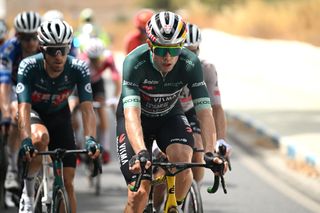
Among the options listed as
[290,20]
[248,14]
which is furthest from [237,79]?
[248,14]

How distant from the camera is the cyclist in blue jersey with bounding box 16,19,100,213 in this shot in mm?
9195

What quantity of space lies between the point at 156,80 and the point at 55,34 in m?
1.13

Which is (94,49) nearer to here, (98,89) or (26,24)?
(98,89)

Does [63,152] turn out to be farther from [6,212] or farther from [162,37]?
[6,212]

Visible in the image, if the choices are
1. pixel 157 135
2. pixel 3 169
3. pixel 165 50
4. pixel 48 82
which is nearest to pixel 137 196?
pixel 157 135

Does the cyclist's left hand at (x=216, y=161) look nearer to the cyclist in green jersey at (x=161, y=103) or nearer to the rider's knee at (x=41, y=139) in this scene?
the cyclist in green jersey at (x=161, y=103)

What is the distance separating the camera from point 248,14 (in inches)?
1923

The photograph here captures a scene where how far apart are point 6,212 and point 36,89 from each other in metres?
2.18

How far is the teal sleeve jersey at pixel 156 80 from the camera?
8.42 m

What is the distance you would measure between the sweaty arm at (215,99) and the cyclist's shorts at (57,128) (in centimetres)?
126

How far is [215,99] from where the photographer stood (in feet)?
32.8

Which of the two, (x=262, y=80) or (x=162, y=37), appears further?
(x=262, y=80)

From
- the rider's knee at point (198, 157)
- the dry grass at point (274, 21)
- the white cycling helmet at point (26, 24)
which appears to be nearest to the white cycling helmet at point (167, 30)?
the rider's knee at point (198, 157)

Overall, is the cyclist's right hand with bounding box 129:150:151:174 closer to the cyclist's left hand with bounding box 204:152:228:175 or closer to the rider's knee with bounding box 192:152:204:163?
the cyclist's left hand with bounding box 204:152:228:175
